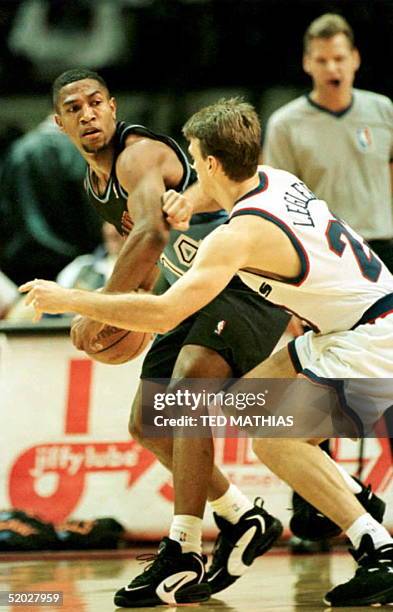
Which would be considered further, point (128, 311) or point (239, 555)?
point (239, 555)

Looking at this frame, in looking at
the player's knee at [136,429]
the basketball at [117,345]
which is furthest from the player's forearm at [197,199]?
the player's knee at [136,429]

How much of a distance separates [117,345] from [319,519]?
115 cm

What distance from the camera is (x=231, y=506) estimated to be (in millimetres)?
4680

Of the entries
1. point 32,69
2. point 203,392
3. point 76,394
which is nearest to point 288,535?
point 76,394

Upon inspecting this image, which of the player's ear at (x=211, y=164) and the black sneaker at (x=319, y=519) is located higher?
the player's ear at (x=211, y=164)

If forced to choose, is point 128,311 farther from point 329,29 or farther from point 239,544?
point 329,29

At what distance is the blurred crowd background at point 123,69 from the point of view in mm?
8594

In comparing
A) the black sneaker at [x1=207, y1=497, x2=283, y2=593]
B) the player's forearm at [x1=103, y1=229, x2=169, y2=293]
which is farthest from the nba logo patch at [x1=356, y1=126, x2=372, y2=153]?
the black sneaker at [x1=207, y1=497, x2=283, y2=593]

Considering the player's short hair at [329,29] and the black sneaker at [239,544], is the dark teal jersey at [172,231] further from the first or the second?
the player's short hair at [329,29]

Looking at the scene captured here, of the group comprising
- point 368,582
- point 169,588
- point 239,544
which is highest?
A: point 368,582

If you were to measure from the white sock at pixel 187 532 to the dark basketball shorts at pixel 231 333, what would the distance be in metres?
0.64

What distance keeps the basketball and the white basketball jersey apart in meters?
0.65

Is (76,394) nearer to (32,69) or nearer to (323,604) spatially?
(323,604)

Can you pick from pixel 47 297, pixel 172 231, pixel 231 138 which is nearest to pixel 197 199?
pixel 172 231
